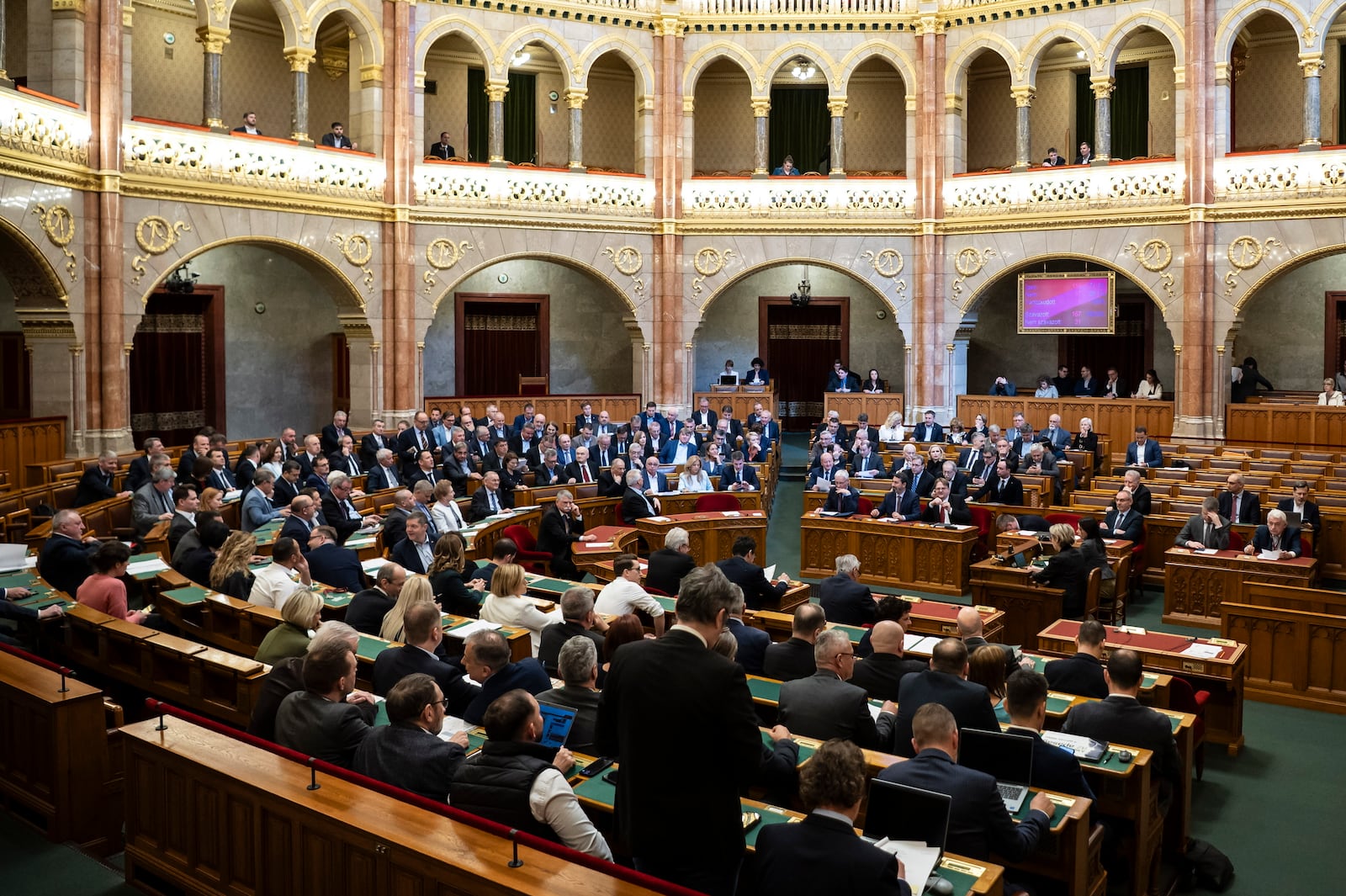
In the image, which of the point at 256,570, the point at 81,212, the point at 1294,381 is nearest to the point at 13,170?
the point at 81,212

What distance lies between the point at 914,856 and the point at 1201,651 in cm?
448

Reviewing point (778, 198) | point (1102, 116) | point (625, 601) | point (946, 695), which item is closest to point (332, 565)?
→ point (625, 601)

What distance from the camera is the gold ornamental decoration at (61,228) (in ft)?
46.4

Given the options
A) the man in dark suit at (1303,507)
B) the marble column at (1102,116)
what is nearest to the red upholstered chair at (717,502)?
the man in dark suit at (1303,507)

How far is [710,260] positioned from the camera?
20844 millimetres

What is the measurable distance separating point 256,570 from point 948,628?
4862mm

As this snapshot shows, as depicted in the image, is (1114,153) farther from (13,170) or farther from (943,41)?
(13,170)

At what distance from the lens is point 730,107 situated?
23.6 meters

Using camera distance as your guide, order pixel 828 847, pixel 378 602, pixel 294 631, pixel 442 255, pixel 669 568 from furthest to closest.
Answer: pixel 442 255 → pixel 669 568 → pixel 378 602 → pixel 294 631 → pixel 828 847

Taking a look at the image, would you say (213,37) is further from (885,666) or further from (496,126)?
(885,666)

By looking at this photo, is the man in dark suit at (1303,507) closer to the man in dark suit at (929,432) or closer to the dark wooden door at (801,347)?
the man in dark suit at (929,432)

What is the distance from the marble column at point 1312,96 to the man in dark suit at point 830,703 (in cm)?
1583

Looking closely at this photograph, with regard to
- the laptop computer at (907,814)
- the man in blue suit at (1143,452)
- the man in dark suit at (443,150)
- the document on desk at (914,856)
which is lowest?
the document on desk at (914,856)

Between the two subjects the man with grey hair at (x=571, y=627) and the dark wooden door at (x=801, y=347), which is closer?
the man with grey hair at (x=571, y=627)
